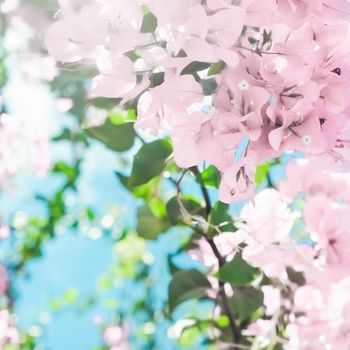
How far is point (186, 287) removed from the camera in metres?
0.87

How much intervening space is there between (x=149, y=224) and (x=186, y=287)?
78 mm

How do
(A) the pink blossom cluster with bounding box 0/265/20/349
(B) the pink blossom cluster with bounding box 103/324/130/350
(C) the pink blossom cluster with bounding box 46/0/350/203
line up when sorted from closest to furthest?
(C) the pink blossom cluster with bounding box 46/0/350/203 → (A) the pink blossom cluster with bounding box 0/265/20/349 → (B) the pink blossom cluster with bounding box 103/324/130/350

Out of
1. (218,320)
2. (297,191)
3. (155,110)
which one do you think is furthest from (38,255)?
(155,110)

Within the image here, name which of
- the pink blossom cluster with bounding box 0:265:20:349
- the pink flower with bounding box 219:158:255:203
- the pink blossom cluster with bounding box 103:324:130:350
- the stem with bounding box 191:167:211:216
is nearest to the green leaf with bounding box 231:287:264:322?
the stem with bounding box 191:167:211:216

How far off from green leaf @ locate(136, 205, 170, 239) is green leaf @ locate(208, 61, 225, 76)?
0.33 meters

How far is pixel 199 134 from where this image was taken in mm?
530

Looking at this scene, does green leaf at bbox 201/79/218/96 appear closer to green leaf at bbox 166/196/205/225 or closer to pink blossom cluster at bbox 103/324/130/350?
green leaf at bbox 166/196/205/225

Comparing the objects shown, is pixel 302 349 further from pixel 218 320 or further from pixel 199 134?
pixel 199 134

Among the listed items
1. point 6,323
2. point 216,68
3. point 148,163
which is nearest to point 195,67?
point 216,68

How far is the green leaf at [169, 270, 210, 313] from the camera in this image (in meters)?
0.85

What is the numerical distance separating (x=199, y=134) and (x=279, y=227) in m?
0.36

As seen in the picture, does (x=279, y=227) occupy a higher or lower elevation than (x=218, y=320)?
higher

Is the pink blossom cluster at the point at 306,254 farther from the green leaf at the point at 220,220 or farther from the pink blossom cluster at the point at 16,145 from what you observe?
the pink blossom cluster at the point at 16,145

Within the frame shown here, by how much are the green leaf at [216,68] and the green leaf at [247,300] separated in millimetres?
355
